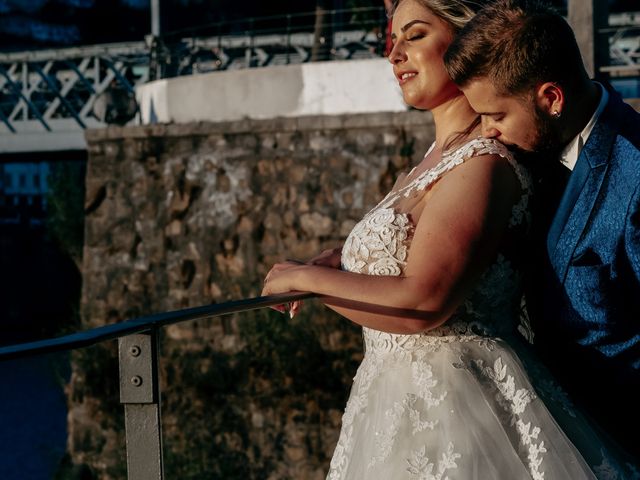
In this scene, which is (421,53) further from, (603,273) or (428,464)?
(428,464)

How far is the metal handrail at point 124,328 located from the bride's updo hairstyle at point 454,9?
59 cm

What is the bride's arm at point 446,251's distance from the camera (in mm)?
1994

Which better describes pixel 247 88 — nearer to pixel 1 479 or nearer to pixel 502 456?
pixel 1 479

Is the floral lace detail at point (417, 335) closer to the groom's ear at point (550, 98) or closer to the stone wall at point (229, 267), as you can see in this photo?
the groom's ear at point (550, 98)

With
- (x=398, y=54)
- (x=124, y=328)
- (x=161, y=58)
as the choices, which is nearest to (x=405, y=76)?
(x=398, y=54)

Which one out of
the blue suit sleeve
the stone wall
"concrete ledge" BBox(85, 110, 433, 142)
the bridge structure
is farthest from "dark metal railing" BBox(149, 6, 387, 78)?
the blue suit sleeve

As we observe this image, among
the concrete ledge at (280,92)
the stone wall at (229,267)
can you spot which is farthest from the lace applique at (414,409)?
the concrete ledge at (280,92)

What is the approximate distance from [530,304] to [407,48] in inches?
21.6

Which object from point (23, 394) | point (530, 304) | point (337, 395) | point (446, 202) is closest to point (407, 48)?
point (446, 202)

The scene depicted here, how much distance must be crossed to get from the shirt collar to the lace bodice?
0.09 meters

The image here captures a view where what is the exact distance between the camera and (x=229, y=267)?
9.16 metres

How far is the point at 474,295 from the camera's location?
2.12 meters

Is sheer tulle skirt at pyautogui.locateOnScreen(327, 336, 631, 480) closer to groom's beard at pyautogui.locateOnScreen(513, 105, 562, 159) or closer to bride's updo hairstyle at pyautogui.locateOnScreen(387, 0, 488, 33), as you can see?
groom's beard at pyautogui.locateOnScreen(513, 105, 562, 159)

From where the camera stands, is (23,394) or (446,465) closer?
(446,465)
